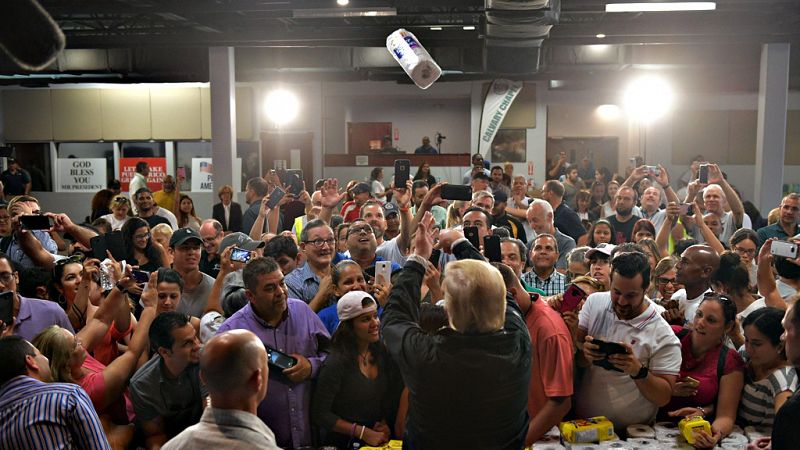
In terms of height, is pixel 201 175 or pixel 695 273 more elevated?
pixel 201 175

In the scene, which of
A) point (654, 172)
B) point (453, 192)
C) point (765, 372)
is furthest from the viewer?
point (654, 172)

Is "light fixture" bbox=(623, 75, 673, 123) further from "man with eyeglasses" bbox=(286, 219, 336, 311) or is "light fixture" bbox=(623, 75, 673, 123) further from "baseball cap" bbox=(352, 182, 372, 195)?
"man with eyeglasses" bbox=(286, 219, 336, 311)

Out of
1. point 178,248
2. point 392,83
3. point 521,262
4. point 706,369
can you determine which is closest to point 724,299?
point 706,369

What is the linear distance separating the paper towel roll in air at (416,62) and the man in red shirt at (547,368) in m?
2.68

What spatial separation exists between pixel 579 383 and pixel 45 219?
3558mm

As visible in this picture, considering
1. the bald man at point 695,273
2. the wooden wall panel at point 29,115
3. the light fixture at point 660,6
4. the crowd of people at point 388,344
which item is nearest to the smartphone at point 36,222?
the crowd of people at point 388,344

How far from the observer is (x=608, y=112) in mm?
17516

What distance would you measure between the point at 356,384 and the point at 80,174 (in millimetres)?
12385

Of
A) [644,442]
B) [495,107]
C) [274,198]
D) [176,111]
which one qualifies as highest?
[495,107]

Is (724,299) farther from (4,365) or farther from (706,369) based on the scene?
(4,365)

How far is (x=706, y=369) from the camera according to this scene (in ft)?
11.0

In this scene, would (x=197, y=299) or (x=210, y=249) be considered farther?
(x=210, y=249)

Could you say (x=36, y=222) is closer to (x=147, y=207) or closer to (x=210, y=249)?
(x=210, y=249)

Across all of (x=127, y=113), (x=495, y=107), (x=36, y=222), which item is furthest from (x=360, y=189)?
(x=127, y=113)
